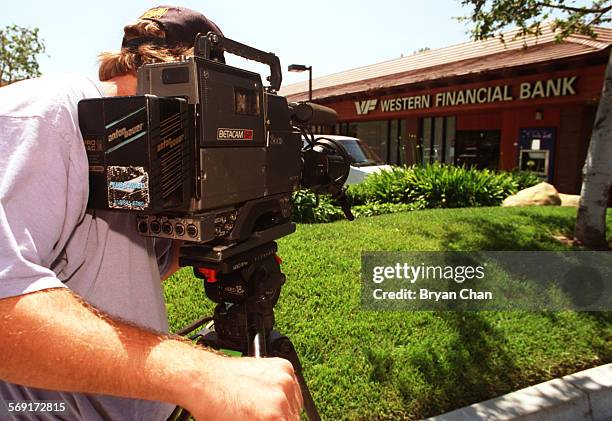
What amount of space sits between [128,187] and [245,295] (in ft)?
2.13

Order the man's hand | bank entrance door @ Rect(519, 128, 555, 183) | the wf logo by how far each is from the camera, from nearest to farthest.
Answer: the man's hand
bank entrance door @ Rect(519, 128, 555, 183)
the wf logo

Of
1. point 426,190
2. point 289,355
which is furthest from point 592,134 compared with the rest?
point 289,355

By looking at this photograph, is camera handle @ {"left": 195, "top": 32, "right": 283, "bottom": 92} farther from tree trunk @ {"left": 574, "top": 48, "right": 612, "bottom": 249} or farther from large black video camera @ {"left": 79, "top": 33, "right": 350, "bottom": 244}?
tree trunk @ {"left": 574, "top": 48, "right": 612, "bottom": 249}

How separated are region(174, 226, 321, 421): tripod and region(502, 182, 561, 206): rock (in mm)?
9293

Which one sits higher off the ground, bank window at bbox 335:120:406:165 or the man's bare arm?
bank window at bbox 335:120:406:165

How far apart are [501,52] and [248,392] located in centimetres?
1633

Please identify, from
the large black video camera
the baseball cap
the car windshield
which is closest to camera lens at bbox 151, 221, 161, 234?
the large black video camera

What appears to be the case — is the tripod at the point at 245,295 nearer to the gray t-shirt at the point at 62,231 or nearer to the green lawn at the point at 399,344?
the gray t-shirt at the point at 62,231

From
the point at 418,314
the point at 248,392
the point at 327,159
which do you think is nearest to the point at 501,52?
the point at 418,314

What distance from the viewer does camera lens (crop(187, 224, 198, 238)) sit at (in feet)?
3.84

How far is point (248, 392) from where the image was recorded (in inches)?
33.0

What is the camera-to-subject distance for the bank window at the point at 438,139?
1783 centimetres

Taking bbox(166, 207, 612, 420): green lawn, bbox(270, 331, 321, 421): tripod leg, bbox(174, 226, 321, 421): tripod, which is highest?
bbox(174, 226, 321, 421): tripod

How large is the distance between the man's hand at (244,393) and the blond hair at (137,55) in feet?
2.92
